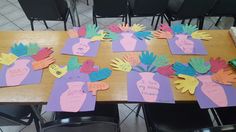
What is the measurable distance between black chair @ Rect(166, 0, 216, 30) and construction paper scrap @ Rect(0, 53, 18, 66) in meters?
1.58

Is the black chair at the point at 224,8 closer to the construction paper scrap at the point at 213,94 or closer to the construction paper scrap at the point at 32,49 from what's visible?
the construction paper scrap at the point at 213,94

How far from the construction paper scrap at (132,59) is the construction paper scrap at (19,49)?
1.90 ft

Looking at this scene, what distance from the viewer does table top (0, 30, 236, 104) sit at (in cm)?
97

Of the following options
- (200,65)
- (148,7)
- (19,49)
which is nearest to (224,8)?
(148,7)

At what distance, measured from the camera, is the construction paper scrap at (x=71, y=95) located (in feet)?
3.05

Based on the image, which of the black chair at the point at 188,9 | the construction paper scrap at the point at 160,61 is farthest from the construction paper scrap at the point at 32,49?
the black chair at the point at 188,9

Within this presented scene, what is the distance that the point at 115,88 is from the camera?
101 centimetres

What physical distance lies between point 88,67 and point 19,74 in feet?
1.15

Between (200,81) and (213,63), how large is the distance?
0.54 feet

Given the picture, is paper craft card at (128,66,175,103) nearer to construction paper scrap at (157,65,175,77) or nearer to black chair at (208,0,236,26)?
construction paper scrap at (157,65,175,77)

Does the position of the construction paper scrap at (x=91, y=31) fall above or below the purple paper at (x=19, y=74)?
above

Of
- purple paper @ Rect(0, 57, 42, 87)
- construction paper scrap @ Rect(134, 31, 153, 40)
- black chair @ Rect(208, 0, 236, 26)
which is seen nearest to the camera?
purple paper @ Rect(0, 57, 42, 87)

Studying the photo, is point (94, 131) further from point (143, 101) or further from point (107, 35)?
point (107, 35)

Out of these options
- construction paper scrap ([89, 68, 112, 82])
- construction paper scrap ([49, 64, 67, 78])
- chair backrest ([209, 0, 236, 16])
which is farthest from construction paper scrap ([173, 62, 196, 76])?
chair backrest ([209, 0, 236, 16])
